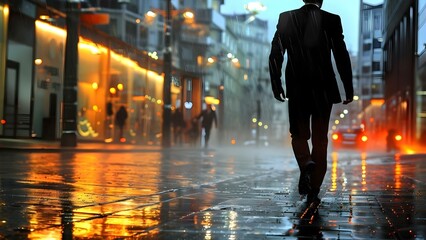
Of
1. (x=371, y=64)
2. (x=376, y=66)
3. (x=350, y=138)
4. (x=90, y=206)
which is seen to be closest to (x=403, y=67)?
(x=371, y=64)

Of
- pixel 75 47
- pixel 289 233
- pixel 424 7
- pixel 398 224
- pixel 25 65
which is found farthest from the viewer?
pixel 424 7

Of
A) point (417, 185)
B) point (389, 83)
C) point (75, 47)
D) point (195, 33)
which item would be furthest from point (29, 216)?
point (389, 83)

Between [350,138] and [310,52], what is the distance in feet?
91.4

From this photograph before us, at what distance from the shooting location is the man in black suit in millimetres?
6000

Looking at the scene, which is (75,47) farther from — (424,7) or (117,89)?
(424,7)

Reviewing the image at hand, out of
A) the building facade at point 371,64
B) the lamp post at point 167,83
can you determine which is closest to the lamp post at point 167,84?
the lamp post at point 167,83

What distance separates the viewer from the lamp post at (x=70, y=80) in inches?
757

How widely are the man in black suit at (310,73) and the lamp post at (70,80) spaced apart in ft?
46.0

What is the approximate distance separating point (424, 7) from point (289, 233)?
2915cm

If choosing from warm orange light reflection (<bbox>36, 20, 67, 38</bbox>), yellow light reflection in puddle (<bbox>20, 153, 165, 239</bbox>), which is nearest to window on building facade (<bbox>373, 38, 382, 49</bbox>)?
warm orange light reflection (<bbox>36, 20, 67, 38</bbox>)

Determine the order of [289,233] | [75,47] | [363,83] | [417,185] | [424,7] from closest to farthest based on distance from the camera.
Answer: [289,233] < [417,185] < [75,47] < [424,7] < [363,83]

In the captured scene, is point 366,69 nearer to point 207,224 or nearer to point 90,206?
point 90,206

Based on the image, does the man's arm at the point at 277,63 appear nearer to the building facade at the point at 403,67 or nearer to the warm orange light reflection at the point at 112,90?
the warm orange light reflection at the point at 112,90

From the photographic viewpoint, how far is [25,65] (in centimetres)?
2320
